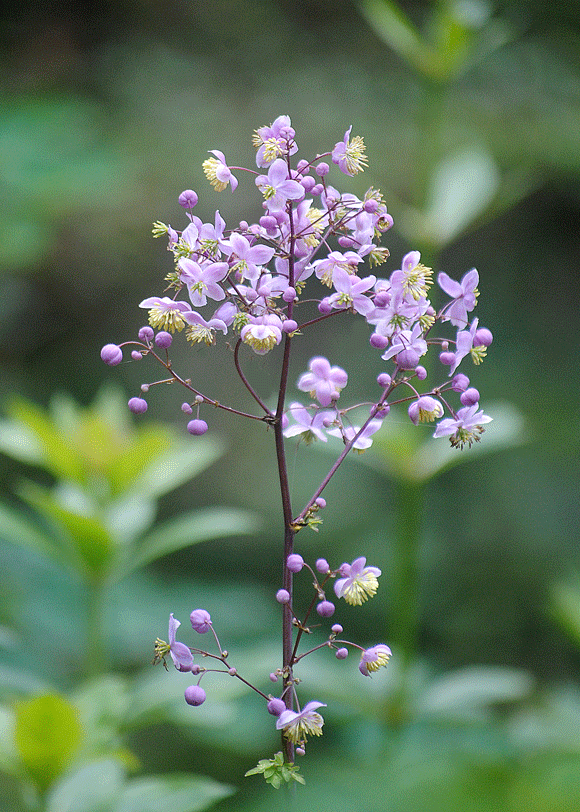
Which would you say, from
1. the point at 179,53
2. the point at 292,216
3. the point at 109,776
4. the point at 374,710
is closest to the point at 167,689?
the point at 109,776

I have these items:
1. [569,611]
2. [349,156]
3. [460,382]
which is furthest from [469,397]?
[569,611]

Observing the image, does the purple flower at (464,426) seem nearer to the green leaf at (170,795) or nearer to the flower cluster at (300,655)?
the flower cluster at (300,655)

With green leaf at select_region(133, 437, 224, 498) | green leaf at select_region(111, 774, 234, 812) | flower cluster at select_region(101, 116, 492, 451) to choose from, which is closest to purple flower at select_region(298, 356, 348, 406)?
flower cluster at select_region(101, 116, 492, 451)

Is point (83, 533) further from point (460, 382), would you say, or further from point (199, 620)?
point (460, 382)

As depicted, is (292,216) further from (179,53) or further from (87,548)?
(179,53)

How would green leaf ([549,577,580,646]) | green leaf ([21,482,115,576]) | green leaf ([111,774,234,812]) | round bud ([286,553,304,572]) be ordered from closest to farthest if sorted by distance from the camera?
round bud ([286,553,304,572])
green leaf ([111,774,234,812])
green leaf ([21,482,115,576])
green leaf ([549,577,580,646])

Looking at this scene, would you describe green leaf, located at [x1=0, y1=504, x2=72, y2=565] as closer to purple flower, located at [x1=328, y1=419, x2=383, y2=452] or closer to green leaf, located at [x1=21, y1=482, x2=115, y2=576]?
green leaf, located at [x1=21, y1=482, x2=115, y2=576]

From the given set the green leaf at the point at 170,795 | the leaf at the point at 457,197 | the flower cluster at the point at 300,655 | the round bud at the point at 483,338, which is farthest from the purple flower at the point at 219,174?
the leaf at the point at 457,197
